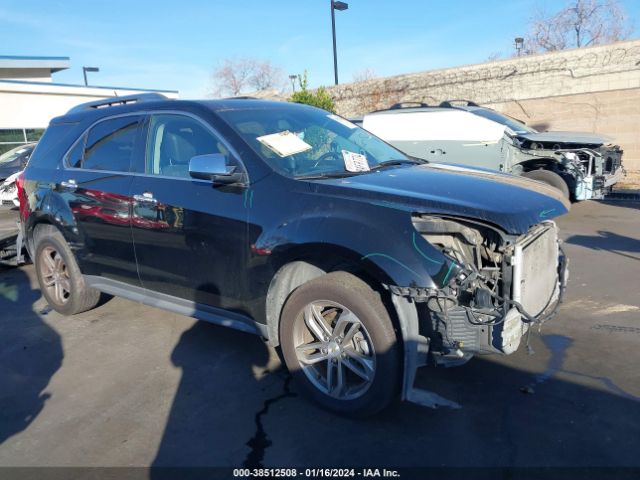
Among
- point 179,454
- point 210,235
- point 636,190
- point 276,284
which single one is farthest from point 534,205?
point 636,190

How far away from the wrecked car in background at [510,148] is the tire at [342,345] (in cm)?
701

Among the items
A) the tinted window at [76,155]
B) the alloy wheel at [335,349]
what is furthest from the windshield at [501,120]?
the alloy wheel at [335,349]

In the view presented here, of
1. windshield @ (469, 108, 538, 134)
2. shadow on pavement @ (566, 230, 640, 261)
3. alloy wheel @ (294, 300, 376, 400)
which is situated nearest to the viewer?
alloy wheel @ (294, 300, 376, 400)

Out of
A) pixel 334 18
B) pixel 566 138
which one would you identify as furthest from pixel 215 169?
pixel 334 18

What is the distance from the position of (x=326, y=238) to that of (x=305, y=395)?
1.09 metres

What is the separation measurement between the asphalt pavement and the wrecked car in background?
15.8ft

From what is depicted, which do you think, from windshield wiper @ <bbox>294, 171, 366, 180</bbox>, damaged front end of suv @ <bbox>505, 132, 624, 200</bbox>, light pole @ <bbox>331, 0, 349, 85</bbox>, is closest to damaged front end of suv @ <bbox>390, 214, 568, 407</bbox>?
windshield wiper @ <bbox>294, 171, 366, 180</bbox>

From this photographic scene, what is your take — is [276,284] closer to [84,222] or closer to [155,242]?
[155,242]

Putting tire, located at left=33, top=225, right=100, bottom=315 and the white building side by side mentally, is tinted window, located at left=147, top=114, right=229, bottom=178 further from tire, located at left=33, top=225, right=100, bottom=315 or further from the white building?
the white building

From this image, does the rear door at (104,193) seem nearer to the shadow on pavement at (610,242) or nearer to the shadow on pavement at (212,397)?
the shadow on pavement at (212,397)

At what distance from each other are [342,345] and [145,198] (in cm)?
194

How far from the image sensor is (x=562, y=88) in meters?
14.5

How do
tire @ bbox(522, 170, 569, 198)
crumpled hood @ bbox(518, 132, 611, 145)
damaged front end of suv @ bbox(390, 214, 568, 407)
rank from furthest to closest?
1. crumpled hood @ bbox(518, 132, 611, 145)
2. tire @ bbox(522, 170, 569, 198)
3. damaged front end of suv @ bbox(390, 214, 568, 407)

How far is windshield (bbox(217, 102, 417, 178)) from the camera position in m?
3.57
